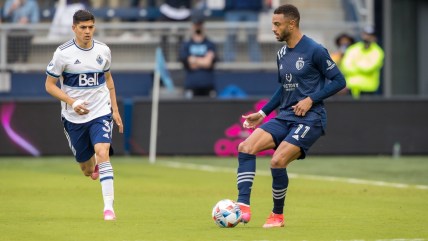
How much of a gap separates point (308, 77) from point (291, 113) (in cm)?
41

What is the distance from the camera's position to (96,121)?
43.0ft

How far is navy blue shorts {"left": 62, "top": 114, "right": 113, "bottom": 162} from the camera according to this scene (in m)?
12.9

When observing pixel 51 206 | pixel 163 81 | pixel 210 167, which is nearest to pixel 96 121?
pixel 51 206

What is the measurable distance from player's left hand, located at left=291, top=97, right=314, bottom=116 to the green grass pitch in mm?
1171

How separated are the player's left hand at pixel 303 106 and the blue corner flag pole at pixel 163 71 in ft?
41.4

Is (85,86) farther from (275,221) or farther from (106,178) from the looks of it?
(275,221)

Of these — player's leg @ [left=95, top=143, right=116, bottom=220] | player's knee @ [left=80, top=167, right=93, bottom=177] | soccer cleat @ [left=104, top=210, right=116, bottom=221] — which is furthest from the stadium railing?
soccer cleat @ [left=104, top=210, right=116, bottom=221]

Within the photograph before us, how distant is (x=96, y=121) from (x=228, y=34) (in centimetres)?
1410

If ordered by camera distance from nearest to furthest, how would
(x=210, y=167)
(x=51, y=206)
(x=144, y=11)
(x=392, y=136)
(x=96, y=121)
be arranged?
1. (x=96, y=121)
2. (x=51, y=206)
3. (x=210, y=167)
4. (x=392, y=136)
5. (x=144, y=11)

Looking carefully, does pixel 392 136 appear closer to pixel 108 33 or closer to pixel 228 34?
pixel 228 34

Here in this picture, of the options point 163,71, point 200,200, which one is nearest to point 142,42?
point 163,71

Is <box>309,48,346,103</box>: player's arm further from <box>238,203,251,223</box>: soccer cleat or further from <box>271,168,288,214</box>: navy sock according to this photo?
<box>238,203,251,223</box>: soccer cleat

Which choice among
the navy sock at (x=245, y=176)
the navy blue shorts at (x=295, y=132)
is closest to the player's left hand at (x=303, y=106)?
the navy blue shorts at (x=295, y=132)

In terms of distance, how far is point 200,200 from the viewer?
15.1 meters
